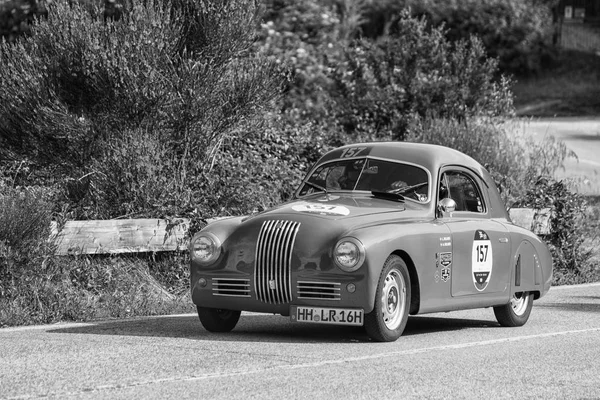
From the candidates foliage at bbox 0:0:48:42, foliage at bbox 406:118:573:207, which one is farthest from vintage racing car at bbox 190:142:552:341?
foliage at bbox 0:0:48:42

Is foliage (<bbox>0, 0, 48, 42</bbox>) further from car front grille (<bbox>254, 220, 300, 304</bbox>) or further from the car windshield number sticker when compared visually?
car front grille (<bbox>254, 220, 300, 304</bbox>)

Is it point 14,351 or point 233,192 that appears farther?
point 233,192

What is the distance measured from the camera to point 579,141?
108 feet

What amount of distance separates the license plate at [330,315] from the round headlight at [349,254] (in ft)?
1.06

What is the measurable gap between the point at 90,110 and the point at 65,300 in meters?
4.67

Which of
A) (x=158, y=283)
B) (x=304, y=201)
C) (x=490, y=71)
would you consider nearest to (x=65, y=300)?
(x=158, y=283)

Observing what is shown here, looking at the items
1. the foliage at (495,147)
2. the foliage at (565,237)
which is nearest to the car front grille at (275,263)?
the foliage at (565,237)

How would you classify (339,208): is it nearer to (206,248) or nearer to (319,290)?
(319,290)

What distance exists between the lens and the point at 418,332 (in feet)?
33.9

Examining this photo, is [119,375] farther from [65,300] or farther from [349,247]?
[65,300]

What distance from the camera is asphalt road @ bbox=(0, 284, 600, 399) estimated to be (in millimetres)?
7059

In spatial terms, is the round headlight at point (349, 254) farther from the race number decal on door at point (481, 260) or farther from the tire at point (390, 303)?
the race number decal on door at point (481, 260)

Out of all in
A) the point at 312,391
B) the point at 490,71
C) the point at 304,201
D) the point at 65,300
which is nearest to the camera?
the point at 312,391

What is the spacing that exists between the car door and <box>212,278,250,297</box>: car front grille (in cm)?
189
